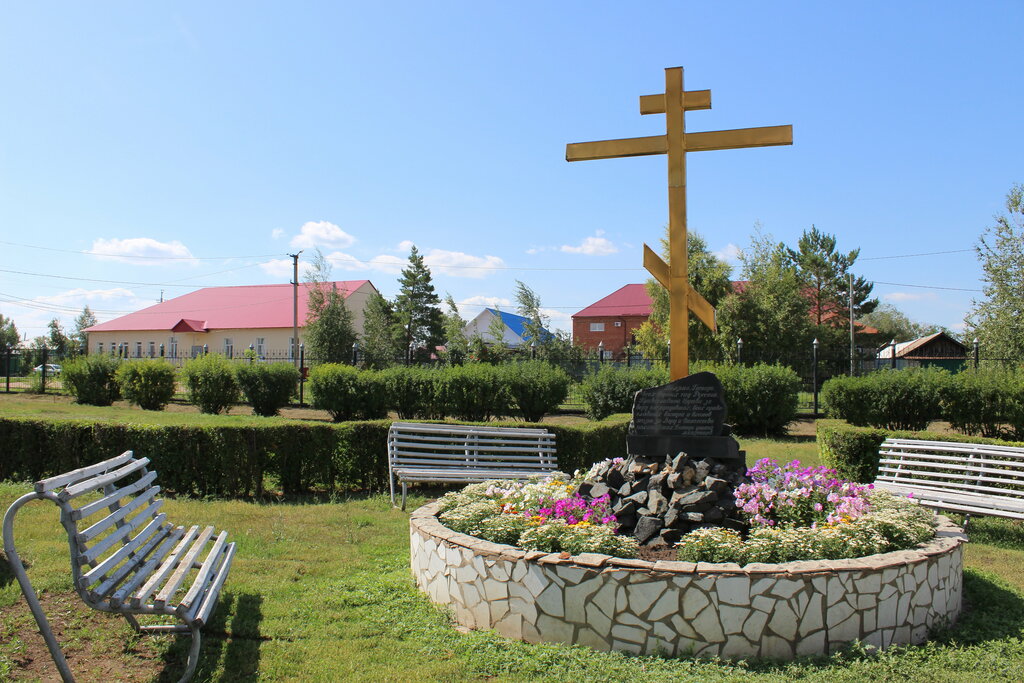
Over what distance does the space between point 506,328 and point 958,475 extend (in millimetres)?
18319

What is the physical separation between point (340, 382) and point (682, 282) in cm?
1139

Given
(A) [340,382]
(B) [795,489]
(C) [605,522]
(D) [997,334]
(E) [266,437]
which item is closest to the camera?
(C) [605,522]

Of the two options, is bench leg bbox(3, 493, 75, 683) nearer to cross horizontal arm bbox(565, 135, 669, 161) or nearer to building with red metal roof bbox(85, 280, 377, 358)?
cross horizontal arm bbox(565, 135, 669, 161)

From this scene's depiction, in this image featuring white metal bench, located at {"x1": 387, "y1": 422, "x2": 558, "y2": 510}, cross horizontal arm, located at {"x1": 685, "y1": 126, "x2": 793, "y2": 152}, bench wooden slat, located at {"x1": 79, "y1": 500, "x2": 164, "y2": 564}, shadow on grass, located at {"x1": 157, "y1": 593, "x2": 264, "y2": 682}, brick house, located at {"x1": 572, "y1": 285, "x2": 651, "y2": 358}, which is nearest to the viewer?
bench wooden slat, located at {"x1": 79, "y1": 500, "x2": 164, "y2": 564}

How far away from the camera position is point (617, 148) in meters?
6.22

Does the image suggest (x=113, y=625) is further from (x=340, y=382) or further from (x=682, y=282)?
(x=340, y=382)

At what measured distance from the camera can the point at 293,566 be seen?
5383 mm

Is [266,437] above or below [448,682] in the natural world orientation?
above

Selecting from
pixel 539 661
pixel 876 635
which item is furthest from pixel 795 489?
pixel 539 661

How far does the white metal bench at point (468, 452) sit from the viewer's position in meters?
8.06

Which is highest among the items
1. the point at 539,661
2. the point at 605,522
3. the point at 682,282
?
the point at 682,282

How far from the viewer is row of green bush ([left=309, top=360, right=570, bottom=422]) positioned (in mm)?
15539

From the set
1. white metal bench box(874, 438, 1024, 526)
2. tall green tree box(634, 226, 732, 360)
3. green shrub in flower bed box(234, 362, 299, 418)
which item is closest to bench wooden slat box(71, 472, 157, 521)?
white metal bench box(874, 438, 1024, 526)

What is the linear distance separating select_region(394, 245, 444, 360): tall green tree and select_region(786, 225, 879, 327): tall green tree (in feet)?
72.1
